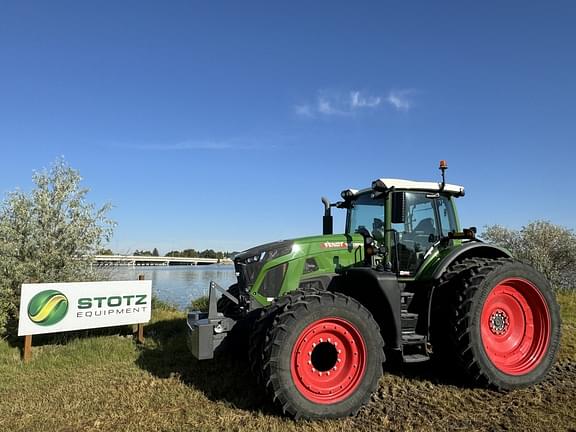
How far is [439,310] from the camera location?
5410mm

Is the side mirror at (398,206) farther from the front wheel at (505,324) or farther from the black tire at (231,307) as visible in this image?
the black tire at (231,307)

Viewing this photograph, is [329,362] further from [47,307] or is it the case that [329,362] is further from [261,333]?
[47,307]

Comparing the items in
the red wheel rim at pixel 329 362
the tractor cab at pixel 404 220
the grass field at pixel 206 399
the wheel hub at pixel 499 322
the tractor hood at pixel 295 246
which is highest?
the tractor cab at pixel 404 220

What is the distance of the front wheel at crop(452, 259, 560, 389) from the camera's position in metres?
5.03

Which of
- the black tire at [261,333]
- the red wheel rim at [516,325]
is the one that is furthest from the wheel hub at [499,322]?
the black tire at [261,333]

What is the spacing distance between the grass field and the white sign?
1.76 feet

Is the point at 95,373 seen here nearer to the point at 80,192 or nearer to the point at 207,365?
the point at 207,365

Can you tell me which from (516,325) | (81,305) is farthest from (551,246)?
Answer: (81,305)

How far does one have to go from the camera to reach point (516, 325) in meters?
5.71

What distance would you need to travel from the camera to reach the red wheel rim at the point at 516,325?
213 inches

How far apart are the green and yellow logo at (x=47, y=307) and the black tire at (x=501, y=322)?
18.1ft

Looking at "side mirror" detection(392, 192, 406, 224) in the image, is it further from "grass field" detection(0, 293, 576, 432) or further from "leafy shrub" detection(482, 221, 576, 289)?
"leafy shrub" detection(482, 221, 576, 289)

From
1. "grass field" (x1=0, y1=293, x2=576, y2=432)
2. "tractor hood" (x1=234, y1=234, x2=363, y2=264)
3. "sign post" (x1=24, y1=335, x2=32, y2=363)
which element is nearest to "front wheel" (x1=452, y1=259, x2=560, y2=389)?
"grass field" (x1=0, y1=293, x2=576, y2=432)

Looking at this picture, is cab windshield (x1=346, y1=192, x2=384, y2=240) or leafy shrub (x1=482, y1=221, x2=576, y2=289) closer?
cab windshield (x1=346, y1=192, x2=384, y2=240)
